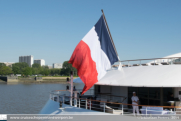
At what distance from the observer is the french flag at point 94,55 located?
1123 cm

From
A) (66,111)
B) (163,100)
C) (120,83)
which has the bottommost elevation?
(66,111)

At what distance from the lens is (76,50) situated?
11773 mm

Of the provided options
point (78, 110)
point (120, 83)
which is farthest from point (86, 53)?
point (78, 110)

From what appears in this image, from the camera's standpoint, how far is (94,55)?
11711 millimetres

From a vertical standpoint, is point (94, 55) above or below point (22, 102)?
above

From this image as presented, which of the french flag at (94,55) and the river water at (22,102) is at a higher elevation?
the french flag at (94,55)

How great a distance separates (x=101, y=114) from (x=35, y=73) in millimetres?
131747

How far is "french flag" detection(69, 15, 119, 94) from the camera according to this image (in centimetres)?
1123

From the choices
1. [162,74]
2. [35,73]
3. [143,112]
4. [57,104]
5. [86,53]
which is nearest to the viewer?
[143,112]

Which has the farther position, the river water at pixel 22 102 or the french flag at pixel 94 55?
the river water at pixel 22 102

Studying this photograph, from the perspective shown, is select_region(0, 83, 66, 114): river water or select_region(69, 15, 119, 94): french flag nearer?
select_region(69, 15, 119, 94): french flag

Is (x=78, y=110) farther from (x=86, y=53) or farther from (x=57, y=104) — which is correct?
(x=86, y=53)

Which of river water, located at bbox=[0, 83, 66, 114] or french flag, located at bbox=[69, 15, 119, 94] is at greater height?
french flag, located at bbox=[69, 15, 119, 94]

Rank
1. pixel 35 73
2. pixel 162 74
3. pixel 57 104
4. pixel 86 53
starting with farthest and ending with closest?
pixel 35 73 < pixel 57 104 < pixel 86 53 < pixel 162 74
